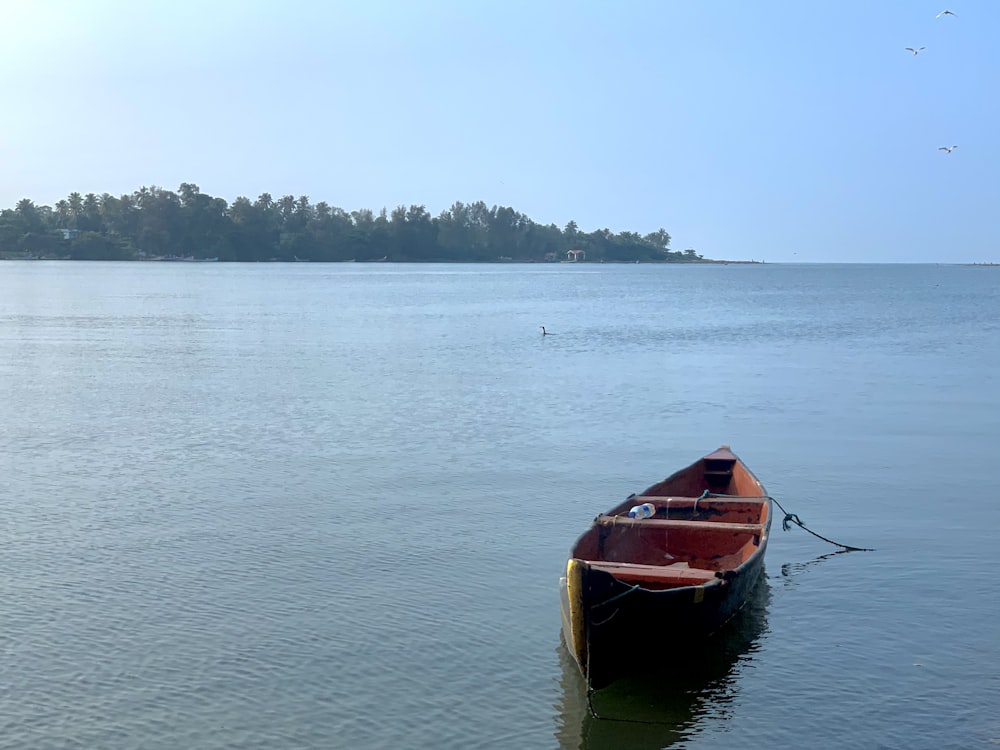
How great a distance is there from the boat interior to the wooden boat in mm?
12

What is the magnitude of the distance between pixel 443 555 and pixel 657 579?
440 cm

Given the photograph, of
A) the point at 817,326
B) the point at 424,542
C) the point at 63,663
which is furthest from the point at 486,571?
the point at 817,326

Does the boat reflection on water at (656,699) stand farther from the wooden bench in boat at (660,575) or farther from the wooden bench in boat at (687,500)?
the wooden bench in boat at (687,500)

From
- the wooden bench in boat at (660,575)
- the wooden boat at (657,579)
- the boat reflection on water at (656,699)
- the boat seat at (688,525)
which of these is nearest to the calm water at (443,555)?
the boat reflection on water at (656,699)

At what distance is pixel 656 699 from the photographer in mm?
11055

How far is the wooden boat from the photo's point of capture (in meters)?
10.6

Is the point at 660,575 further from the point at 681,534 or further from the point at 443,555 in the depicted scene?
the point at 443,555

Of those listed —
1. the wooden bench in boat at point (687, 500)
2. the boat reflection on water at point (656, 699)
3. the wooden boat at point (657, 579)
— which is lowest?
the boat reflection on water at point (656, 699)

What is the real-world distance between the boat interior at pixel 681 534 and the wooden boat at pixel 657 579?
0.5 inches

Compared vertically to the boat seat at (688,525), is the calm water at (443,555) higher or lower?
lower

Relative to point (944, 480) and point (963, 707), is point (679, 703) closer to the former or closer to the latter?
point (963, 707)

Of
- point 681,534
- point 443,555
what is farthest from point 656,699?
point 443,555

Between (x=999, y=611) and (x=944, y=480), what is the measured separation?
7135 millimetres

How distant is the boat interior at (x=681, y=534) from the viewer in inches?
465
